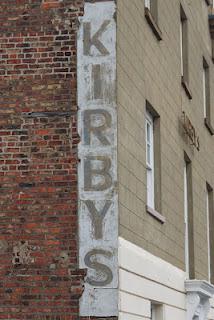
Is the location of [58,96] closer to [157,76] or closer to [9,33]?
[9,33]

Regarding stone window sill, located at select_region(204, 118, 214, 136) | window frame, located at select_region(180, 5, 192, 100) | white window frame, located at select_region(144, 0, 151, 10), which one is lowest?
stone window sill, located at select_region(204, 118, 214, 136)

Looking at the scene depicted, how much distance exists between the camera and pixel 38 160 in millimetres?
12953

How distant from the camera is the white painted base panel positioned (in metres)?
12.6

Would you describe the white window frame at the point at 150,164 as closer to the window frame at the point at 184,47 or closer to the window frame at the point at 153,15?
the window frame at the point at 153,15

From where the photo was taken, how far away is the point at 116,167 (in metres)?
12.6

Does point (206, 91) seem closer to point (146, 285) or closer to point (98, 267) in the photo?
point (146, 285)

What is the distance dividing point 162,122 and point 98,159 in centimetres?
356

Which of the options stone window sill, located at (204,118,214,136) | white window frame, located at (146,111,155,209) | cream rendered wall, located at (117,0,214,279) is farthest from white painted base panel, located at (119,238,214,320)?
stone window sill, located at (204,118,214,136)

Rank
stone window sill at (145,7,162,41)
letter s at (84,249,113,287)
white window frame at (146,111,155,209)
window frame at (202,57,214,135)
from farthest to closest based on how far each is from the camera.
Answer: window frame at (202,57,214,135), white window frame at (146,111,155,209), stone window sill at (145,7,162,41), letter s at (84,249,113,287)

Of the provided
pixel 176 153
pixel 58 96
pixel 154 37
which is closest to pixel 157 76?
pixel 154 37

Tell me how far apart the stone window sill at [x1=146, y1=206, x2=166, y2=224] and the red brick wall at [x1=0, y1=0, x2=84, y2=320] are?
217cm

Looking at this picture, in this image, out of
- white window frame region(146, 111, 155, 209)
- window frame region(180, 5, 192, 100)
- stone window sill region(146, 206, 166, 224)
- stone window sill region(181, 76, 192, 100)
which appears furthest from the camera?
window frame region(180, 5, 192, 100)

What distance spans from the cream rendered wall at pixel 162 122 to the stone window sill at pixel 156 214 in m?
0.08

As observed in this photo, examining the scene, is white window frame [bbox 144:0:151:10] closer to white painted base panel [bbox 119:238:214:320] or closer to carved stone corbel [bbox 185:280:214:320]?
white painted base panel [bbox 119:238:214:320]
